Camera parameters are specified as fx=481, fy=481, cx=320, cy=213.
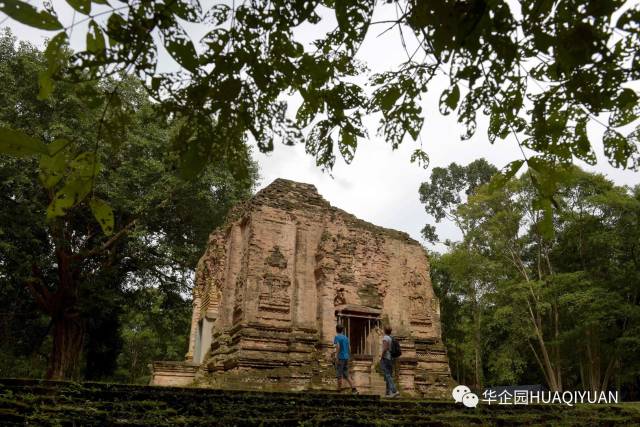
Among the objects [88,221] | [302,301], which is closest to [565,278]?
[302,301]

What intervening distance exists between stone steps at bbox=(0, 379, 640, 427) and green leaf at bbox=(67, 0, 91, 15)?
4418 mm

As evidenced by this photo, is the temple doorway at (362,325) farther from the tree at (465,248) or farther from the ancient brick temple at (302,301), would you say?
the tree at (465,248)

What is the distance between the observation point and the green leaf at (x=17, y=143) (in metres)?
1.33

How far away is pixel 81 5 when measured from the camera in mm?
1473

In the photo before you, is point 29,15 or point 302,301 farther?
point 302,301

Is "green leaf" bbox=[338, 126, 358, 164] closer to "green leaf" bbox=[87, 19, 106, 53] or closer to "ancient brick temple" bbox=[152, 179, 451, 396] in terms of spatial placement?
"green leaf" bbox=[87, 19, 106, 53]

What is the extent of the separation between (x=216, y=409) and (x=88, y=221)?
1335 centimetres

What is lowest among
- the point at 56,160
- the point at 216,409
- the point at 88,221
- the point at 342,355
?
the point at 216,409

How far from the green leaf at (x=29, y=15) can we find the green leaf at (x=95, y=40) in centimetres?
18

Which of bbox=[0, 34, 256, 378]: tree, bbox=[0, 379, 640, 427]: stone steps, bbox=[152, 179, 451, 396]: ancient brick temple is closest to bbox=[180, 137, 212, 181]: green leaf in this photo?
bbox=[0, 379, 640, 427]: stone steps

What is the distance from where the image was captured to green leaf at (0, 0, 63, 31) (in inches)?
51.0

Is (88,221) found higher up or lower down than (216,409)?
higher up

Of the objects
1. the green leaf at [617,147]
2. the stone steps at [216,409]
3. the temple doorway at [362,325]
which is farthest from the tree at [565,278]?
the green leaf at [617,147]

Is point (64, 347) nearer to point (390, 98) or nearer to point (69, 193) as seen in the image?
point (69, 193)
